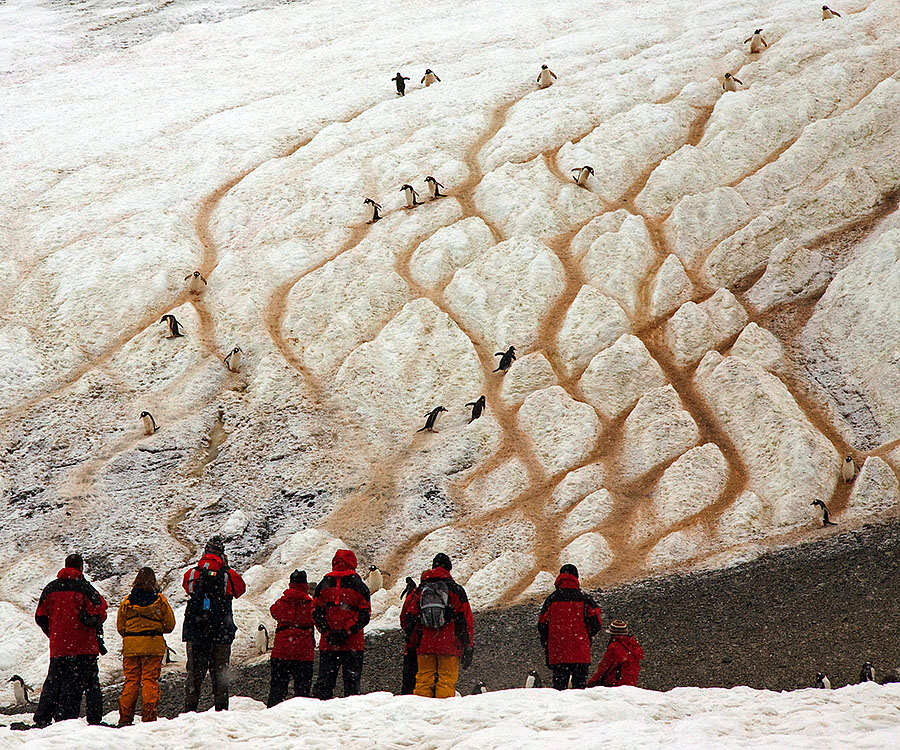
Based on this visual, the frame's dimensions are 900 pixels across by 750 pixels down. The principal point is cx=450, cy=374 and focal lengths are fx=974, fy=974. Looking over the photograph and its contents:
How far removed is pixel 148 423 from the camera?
79.3ft

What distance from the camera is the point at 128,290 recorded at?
29094 millimetres

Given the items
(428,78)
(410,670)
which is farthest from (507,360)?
(428,78)

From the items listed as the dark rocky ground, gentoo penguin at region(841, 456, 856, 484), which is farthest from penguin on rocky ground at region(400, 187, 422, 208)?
the dark rocky ground

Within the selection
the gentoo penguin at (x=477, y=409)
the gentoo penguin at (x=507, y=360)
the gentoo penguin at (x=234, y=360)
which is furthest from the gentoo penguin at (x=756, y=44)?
the gentoo penguin at (x=234, y=360)

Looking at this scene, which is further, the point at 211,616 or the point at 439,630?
the point at 211,616

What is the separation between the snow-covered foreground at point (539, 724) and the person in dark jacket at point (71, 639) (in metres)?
1.54

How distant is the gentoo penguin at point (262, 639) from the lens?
17859 millimetres

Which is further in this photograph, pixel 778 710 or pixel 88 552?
pixel 88 552

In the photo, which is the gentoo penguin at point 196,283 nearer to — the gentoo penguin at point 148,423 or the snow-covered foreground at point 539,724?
the gentoo penguin at point 148,423

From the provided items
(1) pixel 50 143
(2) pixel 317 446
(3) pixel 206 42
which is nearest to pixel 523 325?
(2) pixel 317 446

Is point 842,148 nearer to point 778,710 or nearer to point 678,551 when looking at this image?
point 678,551

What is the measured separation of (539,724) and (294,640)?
4167 mm

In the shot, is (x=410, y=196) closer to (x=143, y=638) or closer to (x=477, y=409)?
(x=477, y=409)

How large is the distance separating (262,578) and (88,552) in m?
4.34
